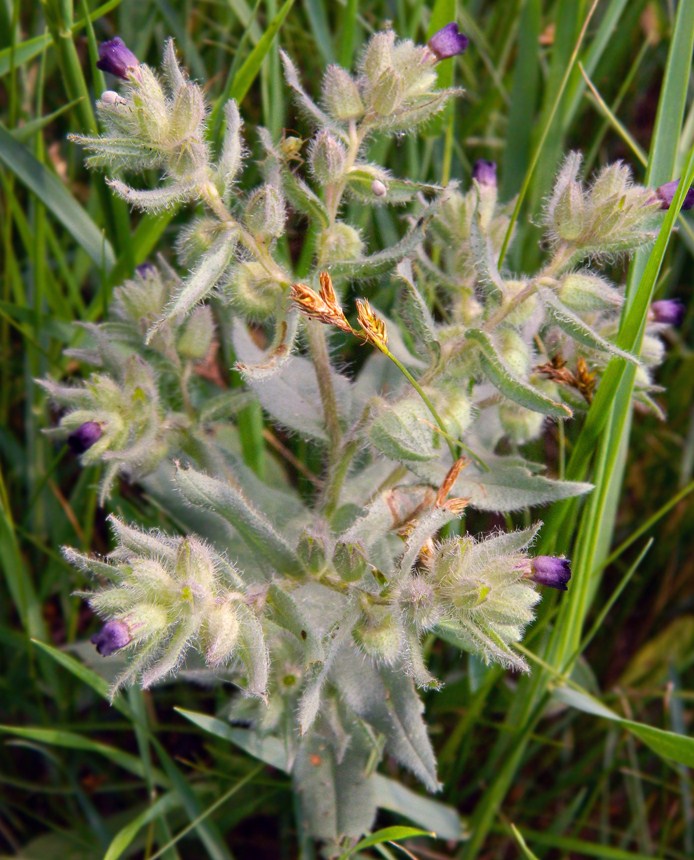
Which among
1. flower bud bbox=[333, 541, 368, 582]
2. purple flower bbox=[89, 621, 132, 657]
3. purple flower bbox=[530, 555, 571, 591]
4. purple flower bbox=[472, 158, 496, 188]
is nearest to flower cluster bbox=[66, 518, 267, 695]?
purple flower bbox=[89, 621, 132, 657]

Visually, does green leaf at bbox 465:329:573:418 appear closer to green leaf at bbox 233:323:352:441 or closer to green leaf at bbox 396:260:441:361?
green leaf at bbox 396:260:441:361

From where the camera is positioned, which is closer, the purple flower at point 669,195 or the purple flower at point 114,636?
the purple flower at point 114,636

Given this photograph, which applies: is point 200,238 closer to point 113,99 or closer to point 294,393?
point 113,99

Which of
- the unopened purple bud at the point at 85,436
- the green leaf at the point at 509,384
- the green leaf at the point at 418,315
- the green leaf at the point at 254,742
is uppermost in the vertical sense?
the unopened purple bud at the point at 85,436

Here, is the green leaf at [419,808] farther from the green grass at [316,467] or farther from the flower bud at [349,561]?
the flower bud at [349,561]

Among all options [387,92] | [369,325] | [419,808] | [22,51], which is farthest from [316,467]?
[22,51]

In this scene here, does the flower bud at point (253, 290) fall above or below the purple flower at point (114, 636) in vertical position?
above

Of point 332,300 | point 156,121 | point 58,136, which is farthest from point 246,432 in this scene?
point 58,136

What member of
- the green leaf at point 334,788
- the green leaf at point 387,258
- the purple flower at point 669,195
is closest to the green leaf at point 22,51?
the green leaf at point 387,258
